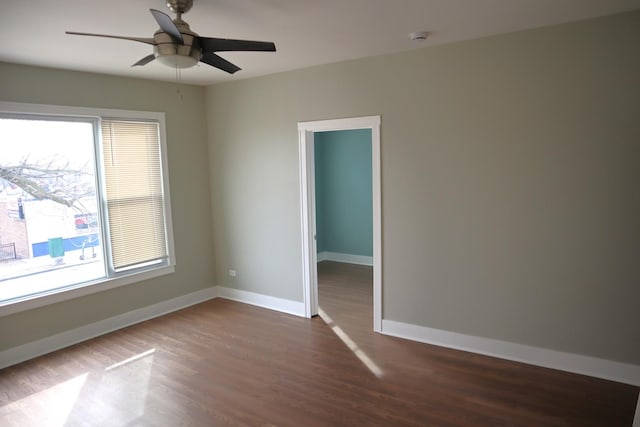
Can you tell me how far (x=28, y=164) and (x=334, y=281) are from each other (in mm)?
3972

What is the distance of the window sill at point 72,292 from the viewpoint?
147 inches

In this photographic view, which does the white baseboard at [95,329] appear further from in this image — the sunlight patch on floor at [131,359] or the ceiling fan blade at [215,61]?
the ceiling fan blade at [215,61]

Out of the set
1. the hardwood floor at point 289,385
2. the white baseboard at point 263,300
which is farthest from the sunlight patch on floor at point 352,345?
the white baseboard at point 263,300

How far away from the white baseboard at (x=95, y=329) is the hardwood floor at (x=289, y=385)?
101 mm

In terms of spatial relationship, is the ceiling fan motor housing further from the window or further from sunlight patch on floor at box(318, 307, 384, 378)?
sunlight patch on floor at box(318, 307, 384, 378)

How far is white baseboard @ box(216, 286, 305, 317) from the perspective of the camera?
15.8 feet

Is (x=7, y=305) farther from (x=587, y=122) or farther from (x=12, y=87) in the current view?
(x=587, y=122)

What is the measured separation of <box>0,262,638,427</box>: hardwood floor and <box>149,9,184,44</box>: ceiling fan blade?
2.45 metres

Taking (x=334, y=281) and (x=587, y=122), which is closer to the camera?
(x=587, y=122)

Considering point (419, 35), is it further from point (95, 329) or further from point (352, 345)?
point (95, 329)

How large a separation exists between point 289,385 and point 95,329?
7.77 ft

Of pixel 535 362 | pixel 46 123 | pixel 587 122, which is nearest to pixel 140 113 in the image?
pixel 46 123

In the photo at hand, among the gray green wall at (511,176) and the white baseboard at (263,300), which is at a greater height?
the gray green wall at (511,176)

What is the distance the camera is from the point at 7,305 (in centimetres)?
369
